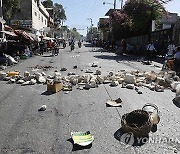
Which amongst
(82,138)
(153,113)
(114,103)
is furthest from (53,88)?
(82,138)

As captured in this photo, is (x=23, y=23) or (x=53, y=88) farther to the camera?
(x=23, y=23)

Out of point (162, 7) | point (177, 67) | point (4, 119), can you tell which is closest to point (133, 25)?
point (162, 7)

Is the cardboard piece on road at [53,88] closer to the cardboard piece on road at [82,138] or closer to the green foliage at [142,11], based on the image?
→ the cardboard piece on road at [82,138]

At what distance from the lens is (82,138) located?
17.1 feet

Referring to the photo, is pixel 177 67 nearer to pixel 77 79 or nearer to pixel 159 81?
pixel 159 81

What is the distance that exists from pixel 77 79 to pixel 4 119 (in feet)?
17.2

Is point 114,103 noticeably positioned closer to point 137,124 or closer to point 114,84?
point 137,124

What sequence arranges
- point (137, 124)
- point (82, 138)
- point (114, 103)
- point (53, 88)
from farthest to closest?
point (53, 88) → point (114, 103) → point (137, 124) → point (82, 138)

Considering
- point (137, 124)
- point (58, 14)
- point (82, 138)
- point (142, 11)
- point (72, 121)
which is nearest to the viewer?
point (82, 138)

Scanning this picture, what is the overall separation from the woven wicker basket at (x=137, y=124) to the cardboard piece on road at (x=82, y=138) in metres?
0.70

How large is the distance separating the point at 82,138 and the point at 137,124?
44.3 inches

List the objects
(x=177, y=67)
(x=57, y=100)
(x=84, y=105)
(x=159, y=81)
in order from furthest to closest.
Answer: (x=177, y=67) → (x=159, y=81) → (x=57, y=100) → (x=84, y=105)

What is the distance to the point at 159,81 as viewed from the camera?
11.3 m

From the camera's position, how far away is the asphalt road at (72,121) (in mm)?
4828
